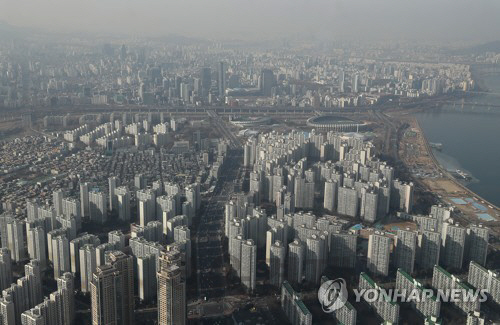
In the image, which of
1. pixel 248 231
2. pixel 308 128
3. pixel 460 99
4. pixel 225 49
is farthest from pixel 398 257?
pixel 225 49

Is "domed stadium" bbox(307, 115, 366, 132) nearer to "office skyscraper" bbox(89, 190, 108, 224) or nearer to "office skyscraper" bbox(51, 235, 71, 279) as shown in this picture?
"office skyscraper" bbox(89, 190, 108, 224)

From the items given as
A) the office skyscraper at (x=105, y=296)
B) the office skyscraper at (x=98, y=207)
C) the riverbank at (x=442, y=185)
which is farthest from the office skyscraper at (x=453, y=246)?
the office skyscraper at (x=98, y=207)

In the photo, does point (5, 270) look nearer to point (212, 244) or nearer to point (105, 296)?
point (105, 296)

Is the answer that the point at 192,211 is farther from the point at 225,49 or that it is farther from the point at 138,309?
the point at 225,49

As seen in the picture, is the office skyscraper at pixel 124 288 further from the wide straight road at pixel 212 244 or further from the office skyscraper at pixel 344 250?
the office skyscraper at pixel 344 250

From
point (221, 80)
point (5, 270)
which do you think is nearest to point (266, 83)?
point (221, 80)

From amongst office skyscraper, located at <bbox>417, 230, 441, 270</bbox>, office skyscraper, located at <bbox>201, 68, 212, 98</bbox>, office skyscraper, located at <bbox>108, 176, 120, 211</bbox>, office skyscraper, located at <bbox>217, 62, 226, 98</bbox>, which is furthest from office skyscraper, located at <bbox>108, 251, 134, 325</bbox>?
office skyscraper, located at <bbox>217, 62, 226, 98</bbox>
